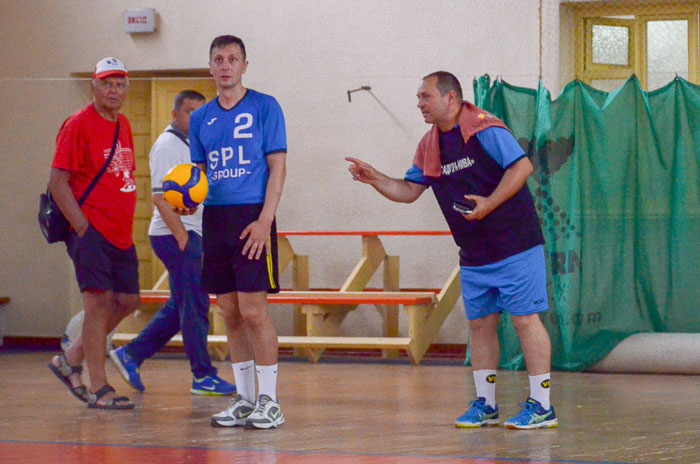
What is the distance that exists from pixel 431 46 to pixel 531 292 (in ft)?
17.0

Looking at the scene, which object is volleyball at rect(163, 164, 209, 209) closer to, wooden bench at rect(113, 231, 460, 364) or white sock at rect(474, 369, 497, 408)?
white sock at rect(474, 369, 497, 408)

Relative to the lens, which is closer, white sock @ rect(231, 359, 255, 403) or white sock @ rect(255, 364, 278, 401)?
white sock @ rect(255, 364, 278, 401)

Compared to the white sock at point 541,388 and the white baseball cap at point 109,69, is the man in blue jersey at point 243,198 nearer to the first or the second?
the white baseball cap at point 109,69

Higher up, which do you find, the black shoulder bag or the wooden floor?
the black shoulder bag

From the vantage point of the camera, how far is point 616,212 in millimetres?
8086

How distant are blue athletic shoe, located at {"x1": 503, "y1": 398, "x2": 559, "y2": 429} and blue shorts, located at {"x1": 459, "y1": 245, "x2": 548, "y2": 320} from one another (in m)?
0.44

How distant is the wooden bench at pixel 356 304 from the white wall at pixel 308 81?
0.91ft

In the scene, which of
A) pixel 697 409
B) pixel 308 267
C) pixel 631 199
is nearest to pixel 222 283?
pixel 697 409

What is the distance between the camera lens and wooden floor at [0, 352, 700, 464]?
168 inches

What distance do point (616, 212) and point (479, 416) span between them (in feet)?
11.2

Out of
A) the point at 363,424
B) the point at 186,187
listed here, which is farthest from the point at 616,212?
the point at 186,187

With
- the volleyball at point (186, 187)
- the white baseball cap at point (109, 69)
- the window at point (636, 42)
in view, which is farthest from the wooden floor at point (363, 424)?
the window at point (636, 42)

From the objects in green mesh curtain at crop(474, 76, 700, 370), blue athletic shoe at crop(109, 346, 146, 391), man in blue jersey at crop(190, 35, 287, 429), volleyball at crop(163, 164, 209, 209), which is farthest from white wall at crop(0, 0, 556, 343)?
volleyball at crop(163, 164, 209, 209)

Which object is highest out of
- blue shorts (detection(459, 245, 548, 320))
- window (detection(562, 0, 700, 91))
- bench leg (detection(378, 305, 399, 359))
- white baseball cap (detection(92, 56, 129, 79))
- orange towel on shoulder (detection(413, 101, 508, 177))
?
window (detection(562, 0, 700, 91))
